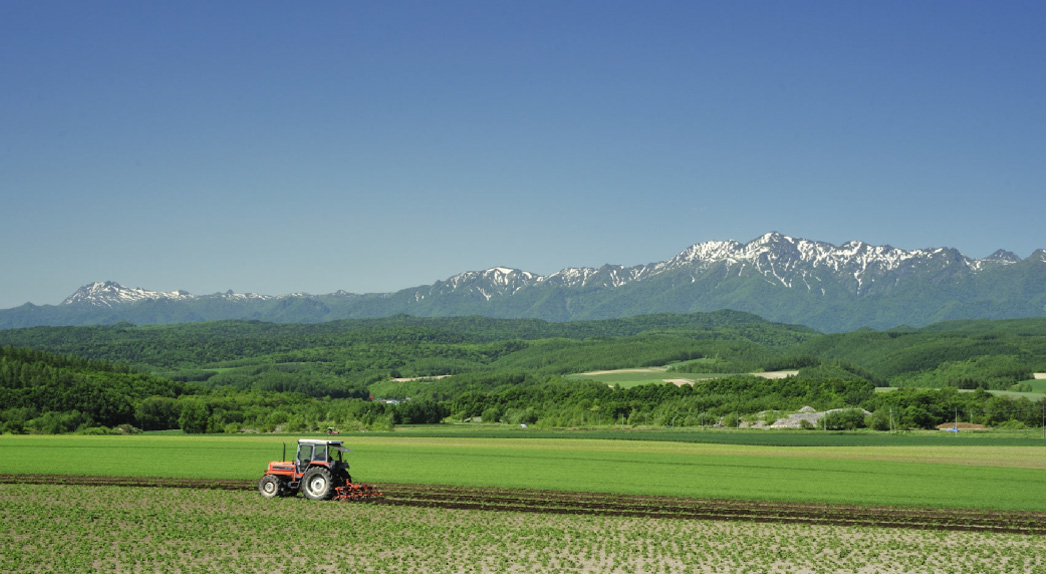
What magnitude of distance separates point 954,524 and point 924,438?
2704 inches

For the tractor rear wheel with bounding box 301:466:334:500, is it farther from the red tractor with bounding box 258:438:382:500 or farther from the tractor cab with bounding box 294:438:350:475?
the tractor cab with bounding box 294:438:350:475

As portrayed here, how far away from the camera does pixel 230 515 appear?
35750 mm

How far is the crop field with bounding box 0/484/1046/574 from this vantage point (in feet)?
89.3

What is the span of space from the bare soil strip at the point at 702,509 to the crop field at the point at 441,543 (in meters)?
1.49

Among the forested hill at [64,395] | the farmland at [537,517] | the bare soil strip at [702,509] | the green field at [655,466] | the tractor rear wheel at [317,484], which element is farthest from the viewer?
the forested hill at [64,395]

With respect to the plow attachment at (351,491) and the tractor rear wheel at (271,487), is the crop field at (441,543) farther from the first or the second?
the tractor rear wheel at (271,487)

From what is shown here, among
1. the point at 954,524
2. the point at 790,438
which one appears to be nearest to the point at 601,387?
the point at 790,438

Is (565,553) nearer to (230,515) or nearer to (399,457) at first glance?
(230,515)

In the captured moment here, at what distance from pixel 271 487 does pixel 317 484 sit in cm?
256

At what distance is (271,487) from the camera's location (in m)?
41.3

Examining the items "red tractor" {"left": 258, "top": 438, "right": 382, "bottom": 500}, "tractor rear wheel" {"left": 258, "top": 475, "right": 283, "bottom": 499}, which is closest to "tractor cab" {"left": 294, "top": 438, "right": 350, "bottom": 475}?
"red tractor" {"left": 258, "top": 438, "right": 382, "bottom": 500}

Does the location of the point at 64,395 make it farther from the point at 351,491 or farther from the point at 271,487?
the point at 351,491

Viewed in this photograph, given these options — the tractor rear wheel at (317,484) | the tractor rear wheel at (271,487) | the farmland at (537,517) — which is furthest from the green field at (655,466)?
the tractor rear wheel at (317,484)

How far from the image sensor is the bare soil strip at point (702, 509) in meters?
36.1
